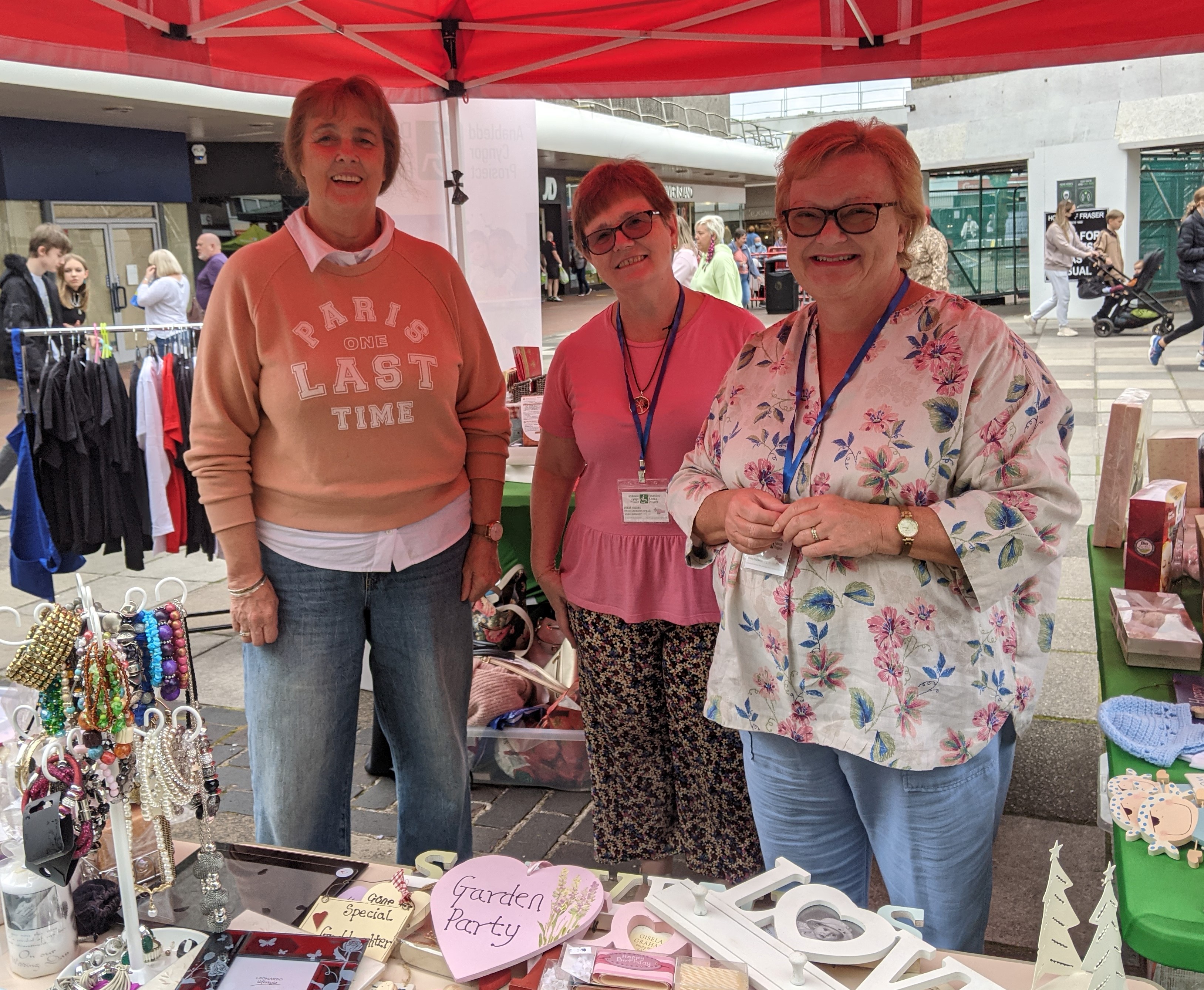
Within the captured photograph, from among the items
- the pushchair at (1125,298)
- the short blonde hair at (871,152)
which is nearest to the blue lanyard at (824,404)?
the short blonde hair at (871,152)

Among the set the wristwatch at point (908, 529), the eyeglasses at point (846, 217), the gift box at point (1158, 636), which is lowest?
the gift box at point (1158, 636)

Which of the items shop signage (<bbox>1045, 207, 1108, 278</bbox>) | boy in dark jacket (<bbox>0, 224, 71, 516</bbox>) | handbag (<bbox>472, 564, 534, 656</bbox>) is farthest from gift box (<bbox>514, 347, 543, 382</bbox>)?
shop signage (<bbox>1045, 207, 1108, 278</bbox>)

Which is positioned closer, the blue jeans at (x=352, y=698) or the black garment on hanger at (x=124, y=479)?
the blue jeans at (x=352, y=698)

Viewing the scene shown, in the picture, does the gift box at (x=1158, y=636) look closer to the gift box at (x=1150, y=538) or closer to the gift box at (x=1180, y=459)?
the gift box at (x=1150, y=538)

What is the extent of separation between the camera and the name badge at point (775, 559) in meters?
1.52

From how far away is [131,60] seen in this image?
2408 millimetres

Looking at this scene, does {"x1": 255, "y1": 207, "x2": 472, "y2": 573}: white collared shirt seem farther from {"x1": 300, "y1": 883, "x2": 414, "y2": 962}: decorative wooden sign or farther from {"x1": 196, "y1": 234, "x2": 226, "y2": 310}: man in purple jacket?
{"x1": 196, "y1": 234, "x2": 226, "y2": 310}: man in purple jacket

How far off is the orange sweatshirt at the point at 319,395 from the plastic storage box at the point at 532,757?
4.42ft

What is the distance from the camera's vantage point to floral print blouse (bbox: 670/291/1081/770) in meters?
1.42

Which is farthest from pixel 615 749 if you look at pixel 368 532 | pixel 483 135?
pixel 483 135

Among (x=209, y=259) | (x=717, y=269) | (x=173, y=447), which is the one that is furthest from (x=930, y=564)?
(x=209, y=259)

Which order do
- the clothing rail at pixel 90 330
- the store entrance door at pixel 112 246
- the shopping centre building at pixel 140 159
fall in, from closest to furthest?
the clothing rail at pixel 90 330 → the shopping centre building at pixel 140 159 → the store entrance door at pixel 112 246

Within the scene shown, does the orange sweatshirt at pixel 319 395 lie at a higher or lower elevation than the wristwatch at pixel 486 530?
higher

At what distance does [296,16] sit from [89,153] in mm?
12655
